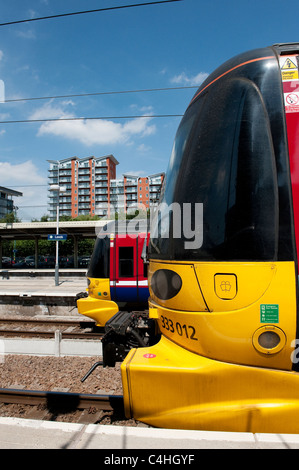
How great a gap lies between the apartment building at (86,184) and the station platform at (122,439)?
9351 centimetres

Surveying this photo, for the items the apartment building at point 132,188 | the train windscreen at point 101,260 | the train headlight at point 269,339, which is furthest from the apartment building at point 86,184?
the train headlight at point 269,339

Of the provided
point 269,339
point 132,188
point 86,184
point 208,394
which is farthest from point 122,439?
point 86,184

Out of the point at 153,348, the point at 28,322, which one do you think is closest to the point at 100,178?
the point at 28,322

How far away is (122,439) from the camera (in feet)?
7.90

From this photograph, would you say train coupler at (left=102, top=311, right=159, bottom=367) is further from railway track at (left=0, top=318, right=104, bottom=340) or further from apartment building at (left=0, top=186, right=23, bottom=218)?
apartment building at (left=0, top=186, right=23, bottom=218)

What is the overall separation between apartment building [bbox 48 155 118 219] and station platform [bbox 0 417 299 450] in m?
93.5

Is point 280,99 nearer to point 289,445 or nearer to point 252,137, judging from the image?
point 252,137

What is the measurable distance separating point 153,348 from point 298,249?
1.50 meters

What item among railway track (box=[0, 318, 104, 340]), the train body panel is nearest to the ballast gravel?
the train body panel

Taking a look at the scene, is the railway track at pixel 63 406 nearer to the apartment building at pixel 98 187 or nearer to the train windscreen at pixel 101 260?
the train windscreen at pixel 101 260

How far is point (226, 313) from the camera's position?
2.18 metres

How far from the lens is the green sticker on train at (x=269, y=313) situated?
2.11 meters

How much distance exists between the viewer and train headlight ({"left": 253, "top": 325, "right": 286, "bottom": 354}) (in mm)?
2121

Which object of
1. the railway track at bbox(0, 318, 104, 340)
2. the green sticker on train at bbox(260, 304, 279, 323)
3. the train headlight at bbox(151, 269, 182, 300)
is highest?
the train headlight at bbox(151, 269, 182, 300)
